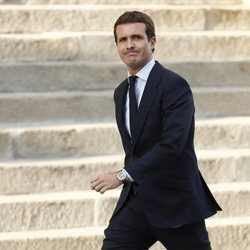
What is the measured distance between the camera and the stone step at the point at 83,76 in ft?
18.5

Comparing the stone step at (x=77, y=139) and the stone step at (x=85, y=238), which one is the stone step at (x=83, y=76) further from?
the stone step at (x=85, y=238)

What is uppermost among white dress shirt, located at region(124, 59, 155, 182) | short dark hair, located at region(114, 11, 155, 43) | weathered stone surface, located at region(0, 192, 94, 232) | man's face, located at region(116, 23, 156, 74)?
short dark hair, located at region(114, 11, 155, 43)

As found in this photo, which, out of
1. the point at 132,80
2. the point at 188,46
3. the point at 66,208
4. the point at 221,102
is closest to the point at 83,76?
the point at 188,46

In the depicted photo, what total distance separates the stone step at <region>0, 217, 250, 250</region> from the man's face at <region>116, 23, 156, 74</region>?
1.64 m

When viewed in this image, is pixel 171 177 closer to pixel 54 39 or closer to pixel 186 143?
pixel 186 143

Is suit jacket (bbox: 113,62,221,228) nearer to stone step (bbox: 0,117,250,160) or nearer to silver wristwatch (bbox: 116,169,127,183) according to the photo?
silver wristwatch (bbox: 116,169,127,183)

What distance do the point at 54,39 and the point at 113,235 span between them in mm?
2910

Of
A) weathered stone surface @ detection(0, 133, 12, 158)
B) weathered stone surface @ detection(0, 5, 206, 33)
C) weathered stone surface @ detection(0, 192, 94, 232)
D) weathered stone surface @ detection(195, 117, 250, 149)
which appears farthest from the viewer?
weathered stone surface @ detection(0, 5, 206, 33)

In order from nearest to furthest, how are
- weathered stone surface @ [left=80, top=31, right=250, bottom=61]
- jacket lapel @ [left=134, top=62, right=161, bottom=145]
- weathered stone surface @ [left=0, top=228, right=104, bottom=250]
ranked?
jacket lapel @ [left=134, top=62, right=161, bottom=145], weathered stone surface @ [left=0, top=228, right=104, bottom=250], weathered stone surface @ [left=80, top=31, right=250, bottom=61]

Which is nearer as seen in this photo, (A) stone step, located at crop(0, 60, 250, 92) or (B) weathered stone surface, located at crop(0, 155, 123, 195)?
(B) weathered stone surface, located at crop(0, 155, 123, 195)

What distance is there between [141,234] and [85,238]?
1367 millimetres

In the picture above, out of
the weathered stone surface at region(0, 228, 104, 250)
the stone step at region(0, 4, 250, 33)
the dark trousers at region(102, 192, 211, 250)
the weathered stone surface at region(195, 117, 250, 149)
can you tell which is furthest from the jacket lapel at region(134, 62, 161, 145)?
the stone step at region(0, 4, 250, 33)

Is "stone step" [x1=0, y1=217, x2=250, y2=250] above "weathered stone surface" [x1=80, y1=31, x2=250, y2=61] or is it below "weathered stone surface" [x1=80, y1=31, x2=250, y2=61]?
below

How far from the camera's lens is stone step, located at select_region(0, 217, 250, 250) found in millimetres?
4461
